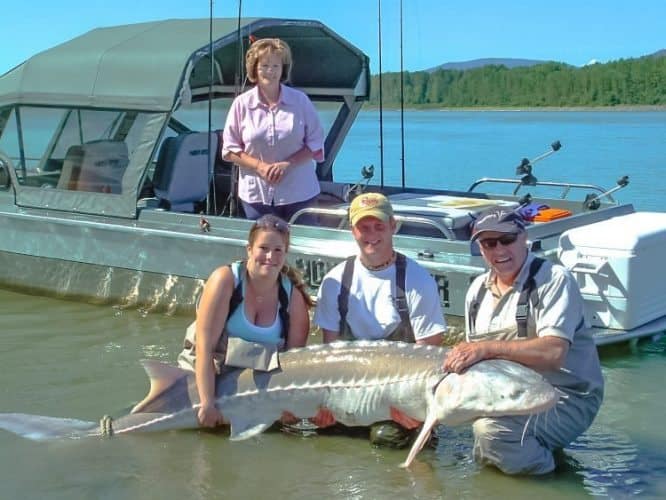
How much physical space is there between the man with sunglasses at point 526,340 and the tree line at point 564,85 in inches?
2267

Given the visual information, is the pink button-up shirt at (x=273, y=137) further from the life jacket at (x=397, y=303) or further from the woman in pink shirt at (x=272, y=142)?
the life jacket at (x=397, y=303)

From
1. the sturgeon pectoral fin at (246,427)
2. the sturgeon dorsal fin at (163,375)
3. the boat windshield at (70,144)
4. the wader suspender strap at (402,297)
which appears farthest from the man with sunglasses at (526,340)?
the boat windshield at (70,144)

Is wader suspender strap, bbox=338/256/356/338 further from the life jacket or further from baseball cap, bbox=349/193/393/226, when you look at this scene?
baseball cap, bbox=349/193/393/226

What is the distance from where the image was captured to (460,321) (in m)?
6.04

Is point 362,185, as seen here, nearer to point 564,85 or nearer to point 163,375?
point 163,375

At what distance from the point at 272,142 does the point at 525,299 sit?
8.68ft

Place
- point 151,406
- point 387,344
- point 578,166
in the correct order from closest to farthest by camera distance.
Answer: point 387,344 → point 151,406 → point 578,166

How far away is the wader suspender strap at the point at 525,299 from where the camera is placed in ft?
13.3

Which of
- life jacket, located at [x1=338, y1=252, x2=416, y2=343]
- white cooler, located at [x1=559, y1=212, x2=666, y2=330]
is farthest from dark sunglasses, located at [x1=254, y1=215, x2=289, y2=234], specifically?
white cooler, located at [x1=559, y1=212, x2=666, y2=330]

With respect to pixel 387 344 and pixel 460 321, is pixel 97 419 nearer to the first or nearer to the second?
pixel 387 344

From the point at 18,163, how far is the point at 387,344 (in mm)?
4623

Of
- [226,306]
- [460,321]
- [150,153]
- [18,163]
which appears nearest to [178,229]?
[150,153]

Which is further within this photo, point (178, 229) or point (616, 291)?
point (178, 229)

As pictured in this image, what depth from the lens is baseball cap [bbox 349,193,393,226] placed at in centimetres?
441
